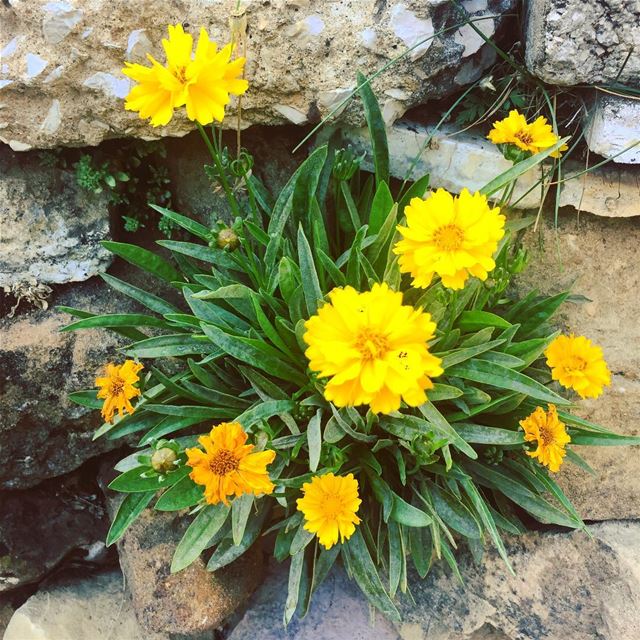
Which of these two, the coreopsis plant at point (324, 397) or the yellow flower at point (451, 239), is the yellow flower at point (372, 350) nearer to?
the yellow flower at point (451, 239)

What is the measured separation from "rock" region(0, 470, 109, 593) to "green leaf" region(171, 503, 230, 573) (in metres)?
0.53

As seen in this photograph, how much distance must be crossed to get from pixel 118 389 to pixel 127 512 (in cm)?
32

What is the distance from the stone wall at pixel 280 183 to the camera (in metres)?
1.32

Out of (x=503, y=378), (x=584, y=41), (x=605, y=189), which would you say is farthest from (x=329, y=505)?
(x=584, y=41)

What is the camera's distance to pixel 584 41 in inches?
50.6

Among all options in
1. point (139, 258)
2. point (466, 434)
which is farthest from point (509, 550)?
point (139, 258)

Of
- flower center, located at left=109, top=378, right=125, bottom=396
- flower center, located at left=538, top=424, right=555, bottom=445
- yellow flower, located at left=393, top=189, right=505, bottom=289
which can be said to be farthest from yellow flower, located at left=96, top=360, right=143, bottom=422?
flower center, located at left=538, top=424, right=555, bottom=445

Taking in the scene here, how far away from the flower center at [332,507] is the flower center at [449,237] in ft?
1.72

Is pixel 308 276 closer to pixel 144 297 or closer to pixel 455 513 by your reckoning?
pixel 144 297

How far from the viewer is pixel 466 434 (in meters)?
1.34

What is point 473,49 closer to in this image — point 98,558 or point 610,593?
point 610,593

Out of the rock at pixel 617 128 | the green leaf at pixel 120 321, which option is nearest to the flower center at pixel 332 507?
the green leaf at pixel 120 321

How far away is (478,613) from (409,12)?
1.40 metres

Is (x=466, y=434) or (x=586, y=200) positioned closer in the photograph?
(x=466, y=434)
